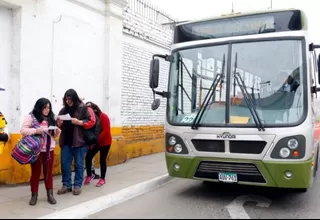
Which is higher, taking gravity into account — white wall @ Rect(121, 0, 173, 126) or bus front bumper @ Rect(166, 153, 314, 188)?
white wall @ Rect(121, 0, 173, 126)

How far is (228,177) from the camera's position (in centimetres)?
535

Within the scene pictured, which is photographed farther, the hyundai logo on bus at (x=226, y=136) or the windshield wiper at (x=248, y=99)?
the hyundai logo on bus at (x=226, y=136)

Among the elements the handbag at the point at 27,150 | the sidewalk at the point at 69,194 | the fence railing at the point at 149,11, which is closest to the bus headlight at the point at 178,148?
the sidewalk at the point at 69,194

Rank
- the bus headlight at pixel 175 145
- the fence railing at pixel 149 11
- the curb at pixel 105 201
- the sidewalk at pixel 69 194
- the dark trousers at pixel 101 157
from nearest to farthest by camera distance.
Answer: the curb at pixel 105 201 → the sidewalk at pixel 69 194 → the bus headlight at pixel 175 145 → the dark trousers at pixel 101 157 → the fence railing at pixel 149 11

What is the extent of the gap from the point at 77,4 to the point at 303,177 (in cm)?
600

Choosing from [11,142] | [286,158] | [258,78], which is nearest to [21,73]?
[11,142]

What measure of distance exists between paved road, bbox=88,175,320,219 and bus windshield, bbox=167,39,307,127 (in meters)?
1.31

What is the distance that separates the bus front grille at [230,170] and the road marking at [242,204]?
48cm

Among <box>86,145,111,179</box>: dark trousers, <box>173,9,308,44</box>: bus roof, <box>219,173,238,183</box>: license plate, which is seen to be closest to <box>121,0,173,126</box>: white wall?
<box>86,145,111,179</box>: dark trousers

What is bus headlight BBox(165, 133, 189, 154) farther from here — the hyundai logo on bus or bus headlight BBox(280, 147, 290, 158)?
bus headlight BBox(280, 147, 290, 158)

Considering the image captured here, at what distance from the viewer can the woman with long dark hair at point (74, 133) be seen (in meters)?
5.80

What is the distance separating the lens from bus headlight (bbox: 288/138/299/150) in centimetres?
498

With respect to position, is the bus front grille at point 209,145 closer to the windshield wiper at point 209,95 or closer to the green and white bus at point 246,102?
the green and white bus at point 246,102

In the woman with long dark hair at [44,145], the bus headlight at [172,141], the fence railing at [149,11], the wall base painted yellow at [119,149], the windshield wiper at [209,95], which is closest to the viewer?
the woman with long dark hair at [44,145]
